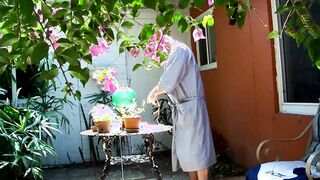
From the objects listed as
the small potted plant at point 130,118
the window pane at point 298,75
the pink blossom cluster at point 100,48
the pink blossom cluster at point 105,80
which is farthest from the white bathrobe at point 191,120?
the pink blossom cluster at point 100,48

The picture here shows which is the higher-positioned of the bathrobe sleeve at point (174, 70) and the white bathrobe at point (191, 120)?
the bathrobe sleeve at point (174, 70)

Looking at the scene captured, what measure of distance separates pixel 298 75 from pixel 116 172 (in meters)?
3.11

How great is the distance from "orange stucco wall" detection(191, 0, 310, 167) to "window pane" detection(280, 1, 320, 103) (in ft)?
0.50

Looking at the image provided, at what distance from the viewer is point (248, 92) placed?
16.6 ft

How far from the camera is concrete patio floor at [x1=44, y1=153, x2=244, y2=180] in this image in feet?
18.5

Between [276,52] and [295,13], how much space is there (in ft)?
11.5

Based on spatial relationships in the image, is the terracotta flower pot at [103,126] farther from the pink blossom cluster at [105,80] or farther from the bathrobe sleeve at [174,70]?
the pink blossom cluster at [105,80]

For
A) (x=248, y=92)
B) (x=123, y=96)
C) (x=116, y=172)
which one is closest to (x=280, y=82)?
(x=248, y=92)

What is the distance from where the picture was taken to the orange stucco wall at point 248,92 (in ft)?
14.2

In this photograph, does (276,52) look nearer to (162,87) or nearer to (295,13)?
(162,87)

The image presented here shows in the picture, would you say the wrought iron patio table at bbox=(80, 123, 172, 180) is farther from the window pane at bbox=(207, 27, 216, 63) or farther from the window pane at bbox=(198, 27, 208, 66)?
the window pane at bbox=(198, 27, 208, 66)

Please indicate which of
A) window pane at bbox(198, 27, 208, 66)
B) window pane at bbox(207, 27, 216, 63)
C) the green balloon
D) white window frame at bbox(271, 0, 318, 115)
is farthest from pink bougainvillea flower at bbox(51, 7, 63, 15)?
window pane at bbox(198, 27, 208, 66)

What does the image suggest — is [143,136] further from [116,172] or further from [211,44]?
[211,44]

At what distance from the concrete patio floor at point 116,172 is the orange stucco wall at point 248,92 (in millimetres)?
921
